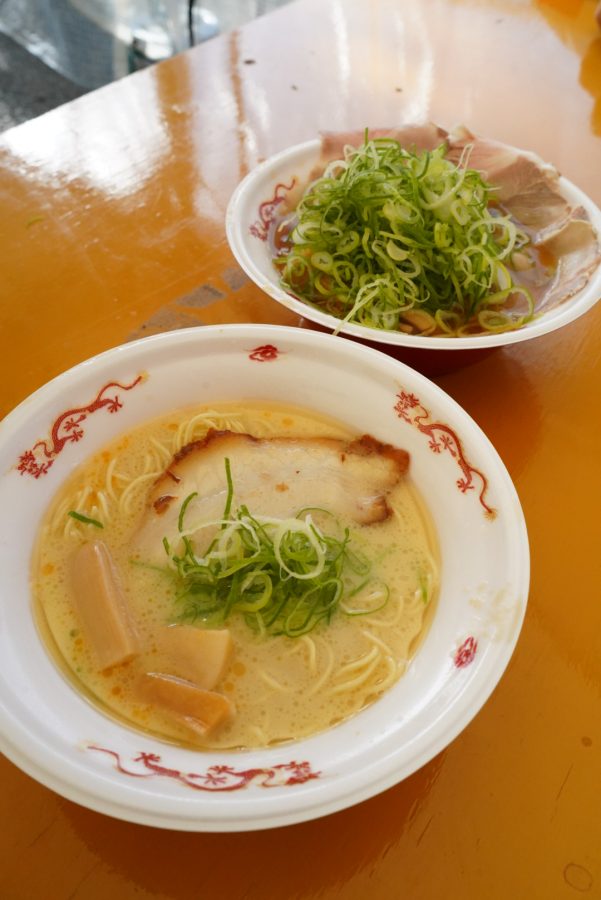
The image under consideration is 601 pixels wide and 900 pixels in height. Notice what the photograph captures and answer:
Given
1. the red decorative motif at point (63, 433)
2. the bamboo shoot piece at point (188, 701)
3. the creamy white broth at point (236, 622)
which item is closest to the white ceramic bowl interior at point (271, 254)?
the creamy white broth at point (236, 622)

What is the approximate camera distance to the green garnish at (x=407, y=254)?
5.60ft

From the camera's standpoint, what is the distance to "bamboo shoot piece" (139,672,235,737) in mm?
1022

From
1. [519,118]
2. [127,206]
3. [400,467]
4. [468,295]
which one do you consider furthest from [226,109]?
[400,467]

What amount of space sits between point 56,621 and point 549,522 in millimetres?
1030

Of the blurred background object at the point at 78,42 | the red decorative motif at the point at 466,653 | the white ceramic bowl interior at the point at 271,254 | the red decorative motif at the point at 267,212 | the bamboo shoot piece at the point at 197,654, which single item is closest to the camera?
the red decorative motif at the point at 466,653

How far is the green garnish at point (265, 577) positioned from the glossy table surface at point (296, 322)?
317 millimetres

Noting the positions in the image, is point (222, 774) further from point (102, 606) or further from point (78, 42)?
point (78, 42)

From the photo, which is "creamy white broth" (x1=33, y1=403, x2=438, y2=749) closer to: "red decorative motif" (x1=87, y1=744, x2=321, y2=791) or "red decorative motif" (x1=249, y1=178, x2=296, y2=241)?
"red decorative motif" (x1=87, y1=744, x2=321, y2=791)

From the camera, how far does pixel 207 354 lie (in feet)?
4.61

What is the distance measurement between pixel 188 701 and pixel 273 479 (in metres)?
0.47

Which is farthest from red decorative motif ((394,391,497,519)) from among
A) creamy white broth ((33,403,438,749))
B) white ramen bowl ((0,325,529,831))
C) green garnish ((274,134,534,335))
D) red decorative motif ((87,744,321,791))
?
red decorative motif ((87,744,321,791))

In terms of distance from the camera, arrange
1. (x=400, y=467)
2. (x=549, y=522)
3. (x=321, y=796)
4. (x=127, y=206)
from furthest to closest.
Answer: (x=127, y=206)
(x=549, y=522)
(x=400, y=467)
(x=321, y=796)

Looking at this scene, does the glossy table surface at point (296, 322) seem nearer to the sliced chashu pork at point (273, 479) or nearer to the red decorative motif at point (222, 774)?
Answer: the red decorative motif at point (222, 774)

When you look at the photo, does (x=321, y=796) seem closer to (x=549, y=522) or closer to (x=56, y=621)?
(x=56, y=621)
